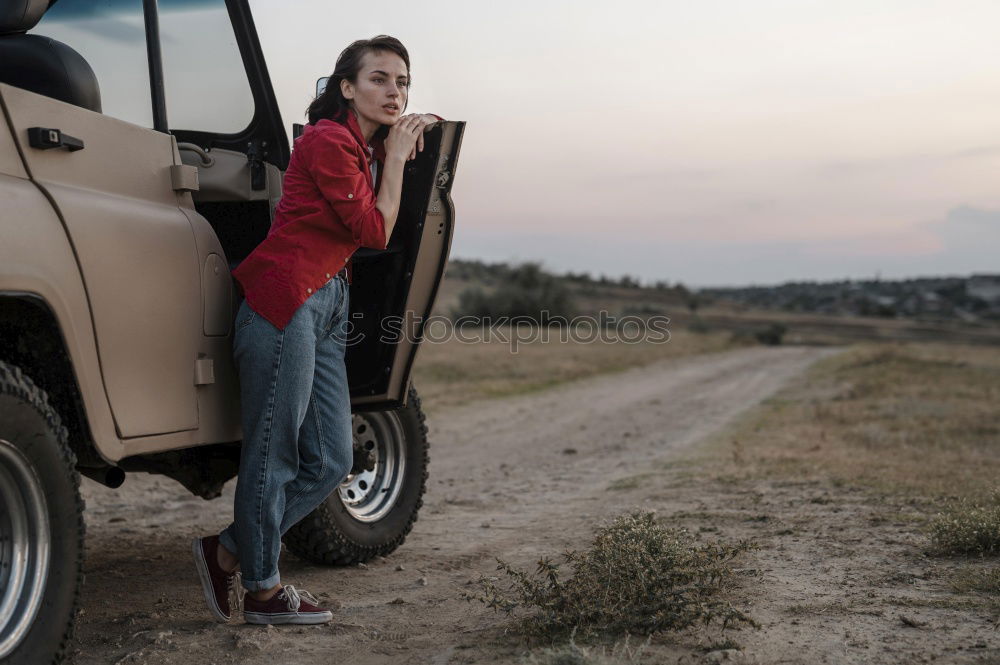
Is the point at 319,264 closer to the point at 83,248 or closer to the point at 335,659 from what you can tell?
the point at 83,248

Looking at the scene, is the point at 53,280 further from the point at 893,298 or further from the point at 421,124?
the point at 893,298

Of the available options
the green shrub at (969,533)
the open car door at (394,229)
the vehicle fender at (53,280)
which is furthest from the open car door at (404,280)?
the green shrub at (969,533)

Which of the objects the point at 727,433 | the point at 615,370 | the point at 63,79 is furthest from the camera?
the point at 615,370

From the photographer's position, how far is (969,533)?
177 inches

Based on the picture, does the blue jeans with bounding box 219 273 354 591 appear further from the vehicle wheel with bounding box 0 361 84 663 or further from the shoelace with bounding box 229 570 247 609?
the vehicle wheel with bounding box 0 361 84 663

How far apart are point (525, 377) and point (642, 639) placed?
15763 mm

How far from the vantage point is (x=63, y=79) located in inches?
135

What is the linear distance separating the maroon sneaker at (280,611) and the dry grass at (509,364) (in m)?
9.27

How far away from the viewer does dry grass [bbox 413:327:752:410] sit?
16.7 m

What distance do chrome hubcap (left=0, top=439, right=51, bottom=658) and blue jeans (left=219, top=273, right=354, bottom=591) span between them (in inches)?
35.0

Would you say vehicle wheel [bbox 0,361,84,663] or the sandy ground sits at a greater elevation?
vehicle wheel [bbox 0,361,84,663]

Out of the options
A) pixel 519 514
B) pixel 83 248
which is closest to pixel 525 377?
pixel 519 514

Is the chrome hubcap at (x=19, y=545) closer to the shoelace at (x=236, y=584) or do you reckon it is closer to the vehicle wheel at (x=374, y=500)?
the shoelace at (x=236, y=584)

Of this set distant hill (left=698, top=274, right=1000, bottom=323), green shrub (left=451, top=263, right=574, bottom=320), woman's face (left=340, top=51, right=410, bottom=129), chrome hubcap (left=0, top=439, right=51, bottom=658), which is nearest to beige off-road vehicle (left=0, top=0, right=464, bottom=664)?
chrome hubcap (left=0, top=439, right=51, bottom=658)
